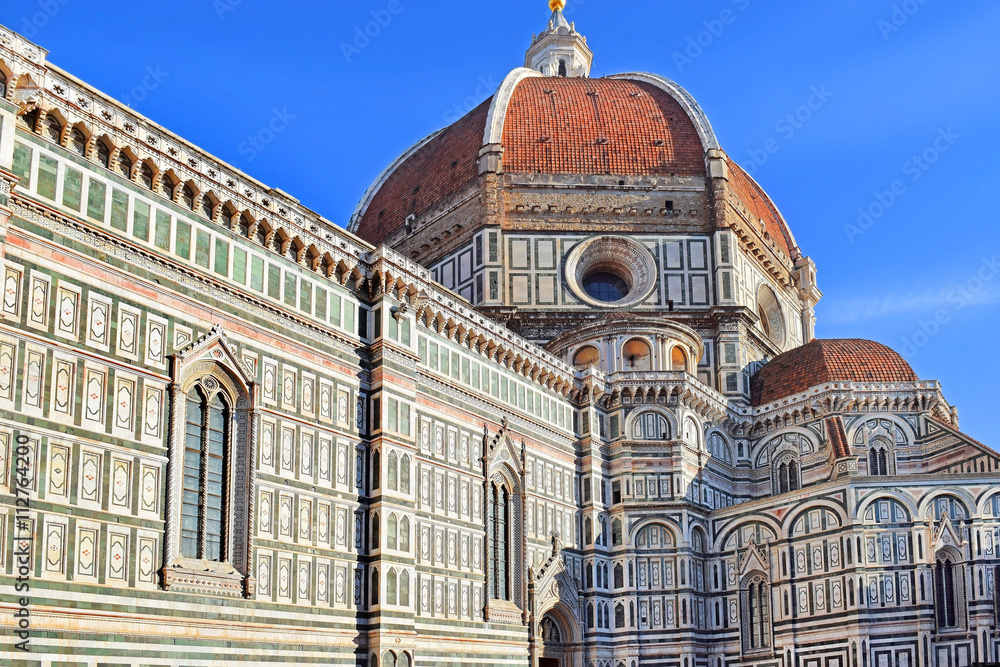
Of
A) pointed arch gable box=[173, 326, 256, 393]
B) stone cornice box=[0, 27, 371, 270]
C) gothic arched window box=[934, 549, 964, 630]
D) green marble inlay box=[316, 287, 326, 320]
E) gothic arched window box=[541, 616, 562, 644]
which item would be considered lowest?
gothic arched window box=[541, 616, 562, 644]

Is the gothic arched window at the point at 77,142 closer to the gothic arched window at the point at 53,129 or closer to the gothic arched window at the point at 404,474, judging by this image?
the gothic arched window at the point at 53,129

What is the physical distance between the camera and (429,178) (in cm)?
4953

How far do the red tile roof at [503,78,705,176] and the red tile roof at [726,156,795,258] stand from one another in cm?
266

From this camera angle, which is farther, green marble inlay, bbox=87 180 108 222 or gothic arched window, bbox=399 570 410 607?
gothic arched window, bbox=399 570 410 607

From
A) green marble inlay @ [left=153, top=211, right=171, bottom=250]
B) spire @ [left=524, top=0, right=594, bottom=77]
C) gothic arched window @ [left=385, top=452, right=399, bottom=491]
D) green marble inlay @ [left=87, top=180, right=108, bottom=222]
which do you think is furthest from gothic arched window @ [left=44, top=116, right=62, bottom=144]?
spire @ [left=524, top=0, right=594, bottom=77]

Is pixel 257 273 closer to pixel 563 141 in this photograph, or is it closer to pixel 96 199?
pixel 96 199

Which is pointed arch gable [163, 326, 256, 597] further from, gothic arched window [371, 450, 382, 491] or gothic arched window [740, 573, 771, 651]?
gothic arched window [740, 573, 771, 651]

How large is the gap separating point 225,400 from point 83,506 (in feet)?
15.1

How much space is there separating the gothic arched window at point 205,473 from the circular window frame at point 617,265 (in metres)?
21.8

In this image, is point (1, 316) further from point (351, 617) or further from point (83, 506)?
point (351, 617)

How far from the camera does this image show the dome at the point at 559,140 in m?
46.5

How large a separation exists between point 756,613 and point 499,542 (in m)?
9.86

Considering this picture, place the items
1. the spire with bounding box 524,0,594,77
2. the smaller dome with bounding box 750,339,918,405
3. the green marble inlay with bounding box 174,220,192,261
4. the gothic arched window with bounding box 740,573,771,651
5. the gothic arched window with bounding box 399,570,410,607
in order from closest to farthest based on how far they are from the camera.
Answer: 1. the green marble inlay with bounding box 174,220,192,261
2. the gothic arched window with bounding box 399,570,410,607
3. the gothic arched window with bounding box 740,573,771,651
4. the smaller dome with bounding box 750,339,918,405
5. the spire with bounding box 524,0,594,77

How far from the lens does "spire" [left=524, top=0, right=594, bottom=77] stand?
2389 inches
